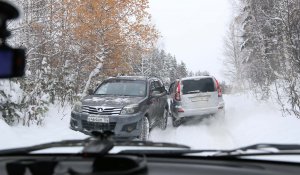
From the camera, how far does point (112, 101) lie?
9.18 metres

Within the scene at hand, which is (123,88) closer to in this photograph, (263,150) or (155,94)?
(155,94)

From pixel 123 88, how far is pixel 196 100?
3061 mm

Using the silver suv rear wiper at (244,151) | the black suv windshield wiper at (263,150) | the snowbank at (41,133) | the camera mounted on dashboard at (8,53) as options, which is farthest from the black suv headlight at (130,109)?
the camera mounted on dashboard at (8,53)

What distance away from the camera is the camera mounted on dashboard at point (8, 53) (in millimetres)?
1499

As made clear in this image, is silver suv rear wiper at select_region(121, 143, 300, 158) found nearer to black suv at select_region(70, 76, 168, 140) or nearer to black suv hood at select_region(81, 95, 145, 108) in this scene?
black suv at select_region(70, 76, 168, 140)

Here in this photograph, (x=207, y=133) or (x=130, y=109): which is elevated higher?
(x=130, y=109)

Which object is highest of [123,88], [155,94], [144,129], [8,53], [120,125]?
[8,53]

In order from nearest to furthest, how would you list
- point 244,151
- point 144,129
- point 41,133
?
point 244,151 < point 144,129 < point 41,133

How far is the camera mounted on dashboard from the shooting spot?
1.50m

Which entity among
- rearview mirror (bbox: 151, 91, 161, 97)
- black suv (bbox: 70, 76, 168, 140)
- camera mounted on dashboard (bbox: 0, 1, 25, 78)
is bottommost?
black suv (bbox: 70, 76, 168, 140)

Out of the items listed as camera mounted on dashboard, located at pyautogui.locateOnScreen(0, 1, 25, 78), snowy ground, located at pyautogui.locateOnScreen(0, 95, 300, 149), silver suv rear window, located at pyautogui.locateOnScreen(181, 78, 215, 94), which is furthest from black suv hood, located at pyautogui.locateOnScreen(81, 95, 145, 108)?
camera mounted on dashboard, located at pyautogui.locateOnScreen(0, 1, 25, 78)

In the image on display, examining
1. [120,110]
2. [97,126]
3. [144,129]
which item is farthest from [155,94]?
[97,126]

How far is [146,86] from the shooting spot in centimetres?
1034

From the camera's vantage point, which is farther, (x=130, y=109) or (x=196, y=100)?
(x=196, y=100)
